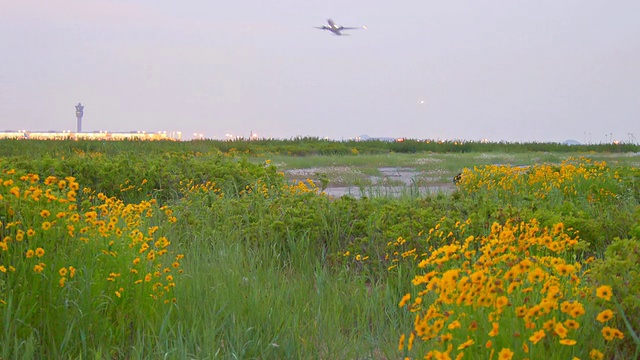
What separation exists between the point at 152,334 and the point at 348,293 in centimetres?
121

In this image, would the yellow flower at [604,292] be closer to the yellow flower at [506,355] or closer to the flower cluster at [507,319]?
the flower cluster at [507,319]

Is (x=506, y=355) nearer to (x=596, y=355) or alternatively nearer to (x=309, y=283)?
(x=596, y=355)

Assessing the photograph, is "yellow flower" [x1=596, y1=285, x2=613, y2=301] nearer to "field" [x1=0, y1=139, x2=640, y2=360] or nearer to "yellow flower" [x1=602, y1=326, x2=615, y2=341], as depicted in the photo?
"field" [x1=0, y1=139, x2=640, y2=360]

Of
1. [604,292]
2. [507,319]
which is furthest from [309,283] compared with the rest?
[604,292]

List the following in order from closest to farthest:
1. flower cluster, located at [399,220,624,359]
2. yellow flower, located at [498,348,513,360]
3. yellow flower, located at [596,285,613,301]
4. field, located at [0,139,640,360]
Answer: yellow flower, located at [498,348,513,360] → flower cluster, located at [399,220,624,359] → yellow flower, located at [596,285,613,301] → field, located at [0,139,640,360]

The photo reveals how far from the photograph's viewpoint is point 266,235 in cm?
523

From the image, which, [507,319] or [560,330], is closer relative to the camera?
[560,330]

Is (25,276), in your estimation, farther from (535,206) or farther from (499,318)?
(535,206)

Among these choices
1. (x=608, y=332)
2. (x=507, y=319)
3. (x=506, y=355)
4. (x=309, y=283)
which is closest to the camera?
(x=506, y=355)

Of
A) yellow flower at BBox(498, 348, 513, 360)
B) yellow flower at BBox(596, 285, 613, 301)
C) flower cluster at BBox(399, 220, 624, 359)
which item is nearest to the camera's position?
yellow flower at BBox(498, 348, 513, 360)

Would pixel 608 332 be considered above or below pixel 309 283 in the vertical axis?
above

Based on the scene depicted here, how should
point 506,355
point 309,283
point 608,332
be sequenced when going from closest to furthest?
point 506,355 < point 608,332 < point 309,283

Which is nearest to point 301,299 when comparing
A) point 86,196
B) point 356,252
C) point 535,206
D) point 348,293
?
point 348,293

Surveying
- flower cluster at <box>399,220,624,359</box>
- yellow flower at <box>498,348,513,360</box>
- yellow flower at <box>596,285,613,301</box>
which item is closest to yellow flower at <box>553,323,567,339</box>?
flower cluster at <box>399,220,624,359</box>
